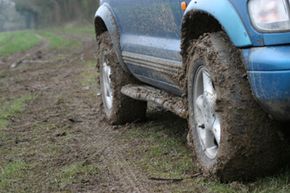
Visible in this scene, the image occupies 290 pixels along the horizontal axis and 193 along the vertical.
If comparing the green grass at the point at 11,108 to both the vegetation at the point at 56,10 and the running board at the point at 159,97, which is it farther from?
the vegetation at the point at 56,10

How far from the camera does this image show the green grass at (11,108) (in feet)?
24.8

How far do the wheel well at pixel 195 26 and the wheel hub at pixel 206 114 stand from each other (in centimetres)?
25

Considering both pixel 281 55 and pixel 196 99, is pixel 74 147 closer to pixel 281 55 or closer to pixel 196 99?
pixel 196 99

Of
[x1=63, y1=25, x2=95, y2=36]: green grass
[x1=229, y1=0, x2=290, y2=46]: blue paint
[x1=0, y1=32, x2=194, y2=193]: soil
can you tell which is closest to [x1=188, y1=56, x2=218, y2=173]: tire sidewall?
[x1=0, y1=32, x2=194, y2=193]: soil

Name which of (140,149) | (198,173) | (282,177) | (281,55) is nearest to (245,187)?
(282,177)

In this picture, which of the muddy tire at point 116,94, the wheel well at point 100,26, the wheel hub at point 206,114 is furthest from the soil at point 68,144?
the wheel well at point 100,26

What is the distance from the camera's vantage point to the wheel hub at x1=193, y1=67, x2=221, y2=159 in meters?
4.01

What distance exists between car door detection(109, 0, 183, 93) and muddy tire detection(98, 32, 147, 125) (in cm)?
36

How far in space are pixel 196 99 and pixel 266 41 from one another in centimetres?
91

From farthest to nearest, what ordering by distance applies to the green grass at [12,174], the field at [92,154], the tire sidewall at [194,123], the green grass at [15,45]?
the green grass at [15,45], the green grass at [12,174], the field at [92,154], the tire sidewall at [194,123]

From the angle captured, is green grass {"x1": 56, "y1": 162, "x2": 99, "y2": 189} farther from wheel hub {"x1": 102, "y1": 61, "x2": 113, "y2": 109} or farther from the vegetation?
the vegetation

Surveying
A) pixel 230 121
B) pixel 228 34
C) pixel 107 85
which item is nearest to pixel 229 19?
pixel 228 34

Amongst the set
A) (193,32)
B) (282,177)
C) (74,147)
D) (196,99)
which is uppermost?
(193,32)

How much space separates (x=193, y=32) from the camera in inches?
168
